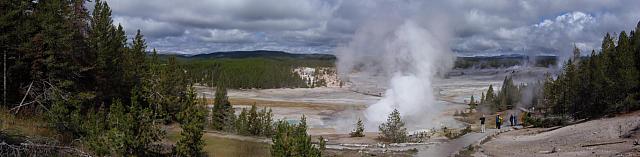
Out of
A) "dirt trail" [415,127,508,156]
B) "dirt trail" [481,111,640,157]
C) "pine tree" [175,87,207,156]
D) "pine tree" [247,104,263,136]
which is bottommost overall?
"pine tree" [247,104,263,136]

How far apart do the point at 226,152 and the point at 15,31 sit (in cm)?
1060

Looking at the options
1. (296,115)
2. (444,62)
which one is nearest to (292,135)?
(444,62)

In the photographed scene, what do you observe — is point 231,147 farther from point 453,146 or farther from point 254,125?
point 254,125

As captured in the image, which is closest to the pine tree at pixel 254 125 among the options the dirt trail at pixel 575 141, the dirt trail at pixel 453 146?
the dirt trail at pixel 453 146

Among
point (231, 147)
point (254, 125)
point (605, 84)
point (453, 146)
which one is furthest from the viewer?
point (254, 125)

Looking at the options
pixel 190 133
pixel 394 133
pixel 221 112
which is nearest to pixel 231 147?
pixel 190 133

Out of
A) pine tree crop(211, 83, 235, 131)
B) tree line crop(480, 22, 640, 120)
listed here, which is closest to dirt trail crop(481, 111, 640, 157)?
tree line crop(480, 22, 640, 120)

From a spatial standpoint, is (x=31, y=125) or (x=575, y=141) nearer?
(x=31, y=125)

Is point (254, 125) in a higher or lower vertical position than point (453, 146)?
lower

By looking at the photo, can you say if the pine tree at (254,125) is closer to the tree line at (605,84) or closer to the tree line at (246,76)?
the tree line at (605,84)

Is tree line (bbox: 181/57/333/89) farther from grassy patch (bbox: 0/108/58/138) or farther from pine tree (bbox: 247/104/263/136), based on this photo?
grassy patch (bbox: 0/108/58/138)

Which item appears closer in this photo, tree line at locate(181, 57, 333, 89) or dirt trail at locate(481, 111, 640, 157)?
dirt trail at locate(481, 111, 640, 157)

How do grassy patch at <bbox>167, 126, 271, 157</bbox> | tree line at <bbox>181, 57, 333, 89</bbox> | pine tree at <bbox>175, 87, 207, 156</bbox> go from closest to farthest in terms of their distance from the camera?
1. pine tree at <bbox>175, 87, 207, 156</bbox>
2. grassy patch at <bbox>167, 126, 271, 157</bbox>
3. tree line at <bbox>181, 57, 333, 89</bbox>

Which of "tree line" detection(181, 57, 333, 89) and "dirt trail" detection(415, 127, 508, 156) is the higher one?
"tree line" detection(181, 57, 333, 89)
